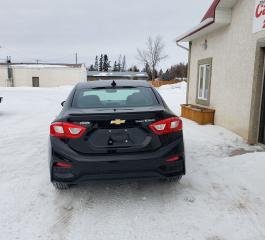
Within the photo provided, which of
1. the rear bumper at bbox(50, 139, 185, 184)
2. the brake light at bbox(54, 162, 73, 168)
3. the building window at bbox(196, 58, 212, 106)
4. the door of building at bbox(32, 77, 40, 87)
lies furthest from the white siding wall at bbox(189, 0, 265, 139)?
the door of building at bbox(32, 77, 40, 87)

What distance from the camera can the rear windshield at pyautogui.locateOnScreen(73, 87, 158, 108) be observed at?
4105 millimetres

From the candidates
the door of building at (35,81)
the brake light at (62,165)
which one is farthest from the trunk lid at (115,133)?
the door of building at (35,81)

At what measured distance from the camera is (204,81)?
10.6m

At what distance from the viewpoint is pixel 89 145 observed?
11.2ft

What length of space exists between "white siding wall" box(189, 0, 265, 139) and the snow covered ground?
2.45 metres

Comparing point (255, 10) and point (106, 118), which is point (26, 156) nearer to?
point (106, 118)

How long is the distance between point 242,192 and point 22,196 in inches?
120

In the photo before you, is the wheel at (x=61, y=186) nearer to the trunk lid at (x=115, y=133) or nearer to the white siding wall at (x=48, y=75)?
the trunk lid at (x=115, y=133)

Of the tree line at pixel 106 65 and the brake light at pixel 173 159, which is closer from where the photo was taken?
the brake light at pixel 173 159

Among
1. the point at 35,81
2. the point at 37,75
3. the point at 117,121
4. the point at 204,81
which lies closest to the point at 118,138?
the point at 117,121

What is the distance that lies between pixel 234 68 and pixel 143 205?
220 inches

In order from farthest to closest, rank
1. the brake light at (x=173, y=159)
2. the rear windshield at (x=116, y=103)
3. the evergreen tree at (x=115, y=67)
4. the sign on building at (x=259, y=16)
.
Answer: the evergreen tree at (x=115, y=67), the sign on building at (x=259, y=16), the rear windshield at (x=116, y=103), the brake light at (x=173, y=159)

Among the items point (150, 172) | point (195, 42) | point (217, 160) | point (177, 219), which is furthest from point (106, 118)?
point (195, 42)

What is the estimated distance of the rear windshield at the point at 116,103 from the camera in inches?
162
